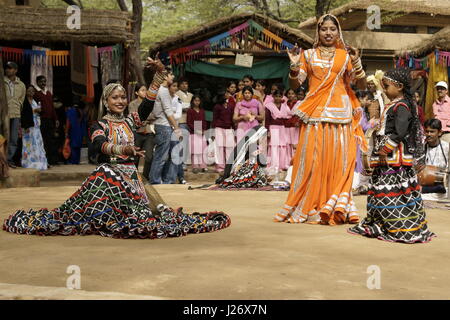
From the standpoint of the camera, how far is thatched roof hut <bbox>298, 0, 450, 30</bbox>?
24.1 meters

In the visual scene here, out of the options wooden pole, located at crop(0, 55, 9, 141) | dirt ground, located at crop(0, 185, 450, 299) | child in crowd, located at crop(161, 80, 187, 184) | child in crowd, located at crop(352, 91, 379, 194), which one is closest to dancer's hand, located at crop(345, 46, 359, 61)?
dirt ground, located at crop(0, 185, 450, 299)

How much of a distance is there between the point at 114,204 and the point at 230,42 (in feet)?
34.2

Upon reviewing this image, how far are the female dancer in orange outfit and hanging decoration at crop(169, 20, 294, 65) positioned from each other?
872 centimetres

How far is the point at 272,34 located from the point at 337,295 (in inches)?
491

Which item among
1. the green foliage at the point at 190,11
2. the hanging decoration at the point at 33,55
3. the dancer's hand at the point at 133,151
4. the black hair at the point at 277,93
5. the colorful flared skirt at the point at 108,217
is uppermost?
the green foliage at the point at 190,11

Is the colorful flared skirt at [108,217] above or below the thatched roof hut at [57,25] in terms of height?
below

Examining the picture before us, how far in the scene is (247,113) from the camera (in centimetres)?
1184

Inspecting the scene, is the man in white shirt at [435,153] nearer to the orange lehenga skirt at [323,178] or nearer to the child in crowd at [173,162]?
the orange lehenga skirt at [323,178]

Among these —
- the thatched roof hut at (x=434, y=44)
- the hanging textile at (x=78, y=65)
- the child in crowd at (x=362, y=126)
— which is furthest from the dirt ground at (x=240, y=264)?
the thatched roof hut at (x=434, y=44)

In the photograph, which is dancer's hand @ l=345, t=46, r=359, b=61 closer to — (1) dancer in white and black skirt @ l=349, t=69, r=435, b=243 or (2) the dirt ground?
(1) dancer in white and black skirt @ l=349, t=69, r=435, b=243

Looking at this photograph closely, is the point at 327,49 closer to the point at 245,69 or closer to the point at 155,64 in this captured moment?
the point at 155,64

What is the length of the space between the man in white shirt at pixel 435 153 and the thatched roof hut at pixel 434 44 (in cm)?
673

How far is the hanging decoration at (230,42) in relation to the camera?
15.0m

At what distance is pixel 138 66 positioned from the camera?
18.6 metres
